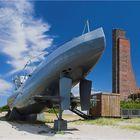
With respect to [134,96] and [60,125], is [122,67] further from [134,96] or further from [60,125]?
[60,125]

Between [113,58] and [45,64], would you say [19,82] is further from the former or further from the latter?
[113,58]

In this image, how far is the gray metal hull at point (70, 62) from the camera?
68.4ft

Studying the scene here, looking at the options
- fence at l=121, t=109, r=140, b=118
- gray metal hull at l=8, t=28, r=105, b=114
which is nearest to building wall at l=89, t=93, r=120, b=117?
fence at l=121, t=109, r=140, b=118

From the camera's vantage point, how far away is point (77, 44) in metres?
21.4

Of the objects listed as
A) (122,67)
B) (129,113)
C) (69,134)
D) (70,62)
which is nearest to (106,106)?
(129,113)

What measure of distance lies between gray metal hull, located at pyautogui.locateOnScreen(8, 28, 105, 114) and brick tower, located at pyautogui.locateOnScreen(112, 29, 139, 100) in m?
86.0

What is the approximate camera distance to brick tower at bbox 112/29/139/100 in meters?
112

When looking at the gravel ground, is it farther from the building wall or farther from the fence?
the fence

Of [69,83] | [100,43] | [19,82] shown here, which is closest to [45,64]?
[69,83]

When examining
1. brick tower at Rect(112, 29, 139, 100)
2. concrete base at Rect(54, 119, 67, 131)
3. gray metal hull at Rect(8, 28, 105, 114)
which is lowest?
concrete base at Rect(54, 119, 67, 131)

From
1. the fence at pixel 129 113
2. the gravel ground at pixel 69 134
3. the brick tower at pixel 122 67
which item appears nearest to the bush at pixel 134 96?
the brick tower at pixel 122 67

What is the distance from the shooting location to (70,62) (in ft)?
71.4

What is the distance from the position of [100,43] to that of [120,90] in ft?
296

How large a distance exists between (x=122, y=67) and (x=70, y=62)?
92.8 metres
